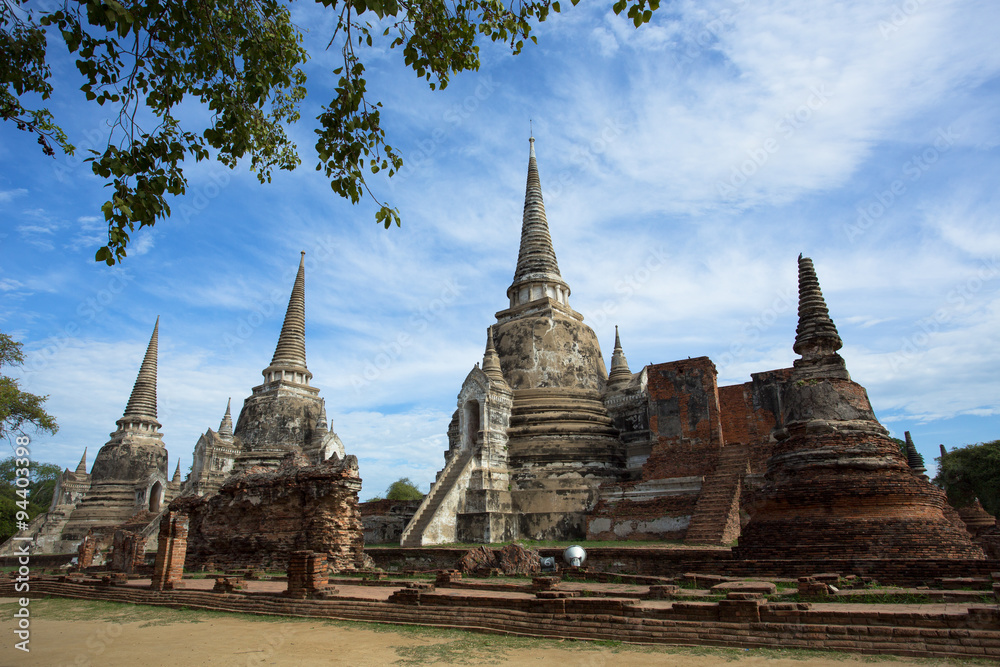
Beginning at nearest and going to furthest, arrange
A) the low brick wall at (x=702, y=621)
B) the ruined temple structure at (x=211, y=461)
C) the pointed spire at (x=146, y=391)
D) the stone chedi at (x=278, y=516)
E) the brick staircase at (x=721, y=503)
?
the low brick wall at (x=702, y=621) < the stone chedi at (x=278, y=516) < the brick staircase at (x=721, y=503) < the ruined temple structure at (x=211, y=461) < the pointed spire at (x=146, y=391)

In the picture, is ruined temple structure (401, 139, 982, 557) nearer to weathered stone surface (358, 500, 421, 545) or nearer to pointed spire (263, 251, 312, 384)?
weathered stone surface (358, 500, 421, 545)

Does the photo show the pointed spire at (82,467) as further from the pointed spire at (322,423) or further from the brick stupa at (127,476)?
the pointed spire at (322,423)

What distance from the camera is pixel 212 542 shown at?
59.7 ft

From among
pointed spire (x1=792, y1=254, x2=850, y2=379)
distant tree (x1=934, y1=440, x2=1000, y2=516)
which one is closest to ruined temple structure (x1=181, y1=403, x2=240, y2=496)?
pointed spire (x1=792, y1=254, x2=850, y2=379)

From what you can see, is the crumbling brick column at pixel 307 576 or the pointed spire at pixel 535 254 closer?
the crumbling brick column at pixel 307 576

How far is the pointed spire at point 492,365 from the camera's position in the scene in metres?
24.5

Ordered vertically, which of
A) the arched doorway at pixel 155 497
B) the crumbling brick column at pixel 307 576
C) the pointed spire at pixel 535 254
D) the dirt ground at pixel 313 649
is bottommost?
the dirt ground at pixel 313 649

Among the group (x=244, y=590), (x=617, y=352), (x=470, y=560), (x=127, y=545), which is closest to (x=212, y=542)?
(x=127, y=545)

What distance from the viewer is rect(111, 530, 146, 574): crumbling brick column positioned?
62.1ft

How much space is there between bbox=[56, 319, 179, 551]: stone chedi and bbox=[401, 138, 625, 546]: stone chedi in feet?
59.1

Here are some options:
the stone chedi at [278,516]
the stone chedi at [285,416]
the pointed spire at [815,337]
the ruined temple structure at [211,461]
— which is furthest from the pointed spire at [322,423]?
the pointed spire at [815,337]

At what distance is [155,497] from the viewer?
33156mm

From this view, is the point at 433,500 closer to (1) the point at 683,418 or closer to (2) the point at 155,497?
(1) the point at 683,418

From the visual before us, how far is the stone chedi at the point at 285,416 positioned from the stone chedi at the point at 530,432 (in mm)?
7071
